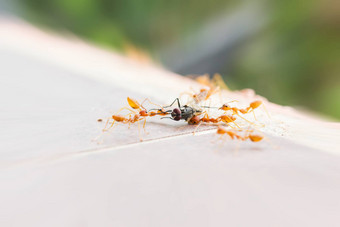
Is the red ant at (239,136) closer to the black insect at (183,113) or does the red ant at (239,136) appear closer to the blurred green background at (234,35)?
the black insect at (183,113)

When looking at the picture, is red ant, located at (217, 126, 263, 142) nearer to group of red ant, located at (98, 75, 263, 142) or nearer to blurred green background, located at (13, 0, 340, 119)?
group of red ant, located at (98, 75, 263, 142)

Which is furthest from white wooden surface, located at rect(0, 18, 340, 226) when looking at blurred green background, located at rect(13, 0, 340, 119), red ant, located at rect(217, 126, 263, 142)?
blurred green background, located at rect(13, 0, 340, 119)

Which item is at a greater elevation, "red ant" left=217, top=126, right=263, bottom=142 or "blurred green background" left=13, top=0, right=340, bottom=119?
"blurred green background" left=13, top=0, right=340, bottom=119

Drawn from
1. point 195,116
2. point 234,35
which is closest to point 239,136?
point 195,116

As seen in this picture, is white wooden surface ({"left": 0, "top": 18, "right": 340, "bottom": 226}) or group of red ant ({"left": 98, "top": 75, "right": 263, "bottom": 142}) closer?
white wooden surface ({"left": 0, "top": 18, "right": 340, "bottom": 226})

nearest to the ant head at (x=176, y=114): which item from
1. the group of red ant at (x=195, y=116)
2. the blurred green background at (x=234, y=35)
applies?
the group of red ant at (x=195, y=116)

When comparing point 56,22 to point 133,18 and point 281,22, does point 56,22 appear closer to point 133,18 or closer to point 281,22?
point 133,18
